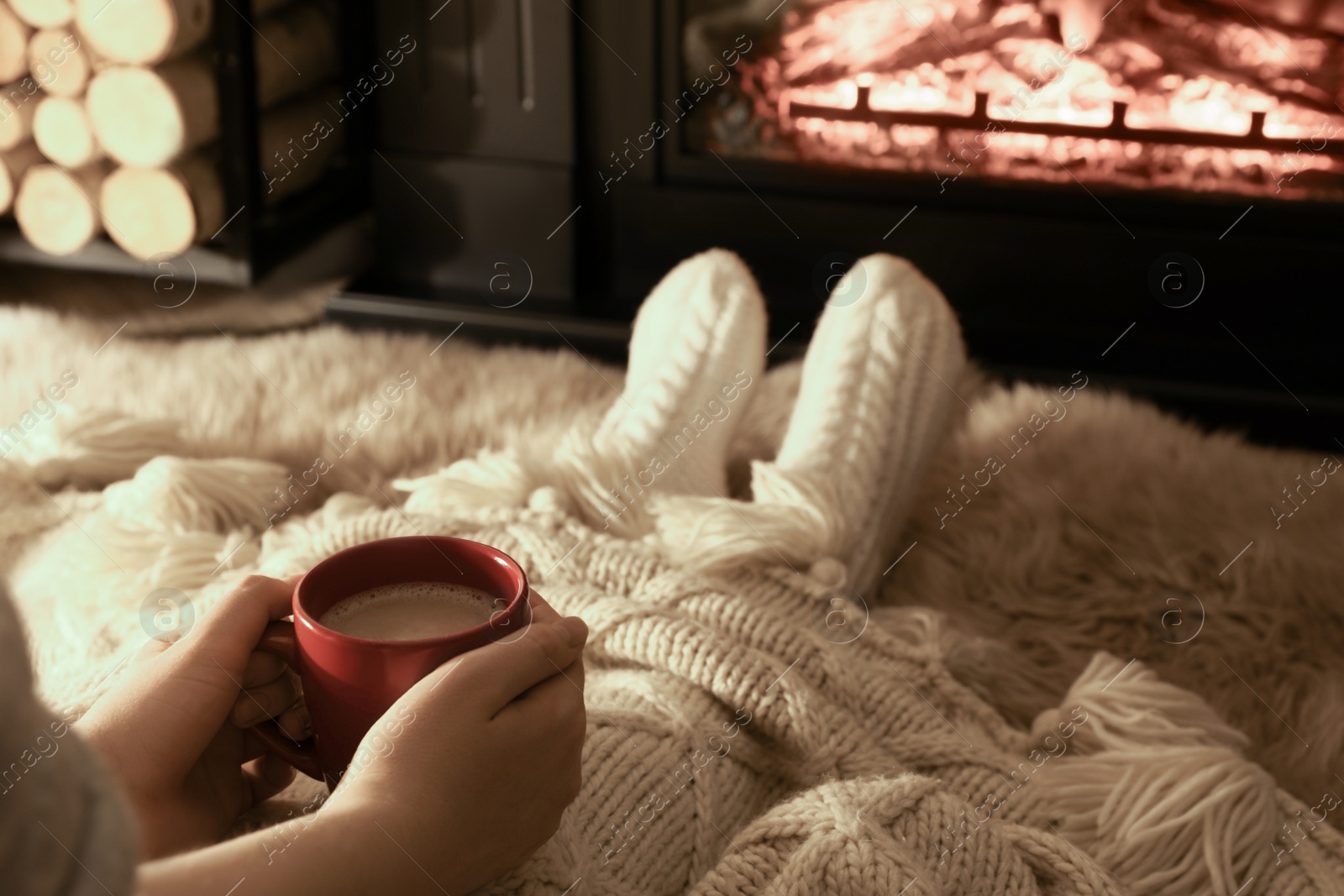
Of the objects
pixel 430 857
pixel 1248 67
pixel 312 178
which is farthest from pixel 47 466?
pixel 1248 67

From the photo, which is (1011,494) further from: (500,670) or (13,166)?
(13,166)

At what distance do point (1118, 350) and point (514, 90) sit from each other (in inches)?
31.4

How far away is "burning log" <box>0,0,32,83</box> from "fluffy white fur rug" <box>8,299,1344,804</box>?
0.33 meters

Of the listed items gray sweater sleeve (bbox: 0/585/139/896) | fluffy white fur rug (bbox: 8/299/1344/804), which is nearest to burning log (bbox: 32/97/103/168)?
fluffy white fur rug (bbox: 8/299/1344/804)

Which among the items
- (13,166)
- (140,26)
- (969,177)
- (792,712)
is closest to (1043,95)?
(969,177)

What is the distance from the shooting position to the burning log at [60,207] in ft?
4.77

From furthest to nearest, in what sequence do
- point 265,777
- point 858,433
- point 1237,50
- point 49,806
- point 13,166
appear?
point 13,166 < point 1237,50 < point 858,433 < point 265,777 < point 49,806

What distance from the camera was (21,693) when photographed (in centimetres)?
20

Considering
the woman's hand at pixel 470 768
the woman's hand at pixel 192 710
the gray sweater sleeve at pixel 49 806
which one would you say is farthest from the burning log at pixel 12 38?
the gray sweater sleeve at pixel 49 806

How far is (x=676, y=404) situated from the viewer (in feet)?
3.34

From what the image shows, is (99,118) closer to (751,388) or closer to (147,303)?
(147,303)

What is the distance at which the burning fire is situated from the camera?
48.6 inches

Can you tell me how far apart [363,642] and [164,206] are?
3.80 ft

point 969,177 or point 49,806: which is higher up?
point 49,806
